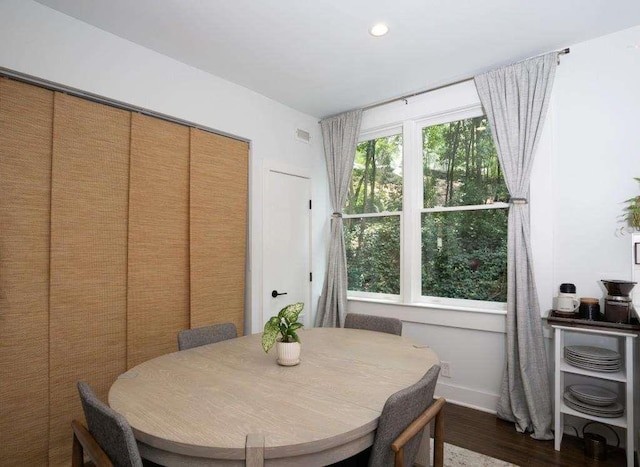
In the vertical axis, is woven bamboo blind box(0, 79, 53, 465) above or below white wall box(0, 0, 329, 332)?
below

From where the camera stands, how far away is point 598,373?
94.4 inches

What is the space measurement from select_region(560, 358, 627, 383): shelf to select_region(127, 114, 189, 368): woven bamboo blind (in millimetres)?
2939

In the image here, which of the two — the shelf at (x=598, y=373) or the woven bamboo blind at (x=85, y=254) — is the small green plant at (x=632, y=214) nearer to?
the shelf at (x=598, y=373)

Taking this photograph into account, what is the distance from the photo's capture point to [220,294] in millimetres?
3283

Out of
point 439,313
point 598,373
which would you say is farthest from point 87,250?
point 598,373

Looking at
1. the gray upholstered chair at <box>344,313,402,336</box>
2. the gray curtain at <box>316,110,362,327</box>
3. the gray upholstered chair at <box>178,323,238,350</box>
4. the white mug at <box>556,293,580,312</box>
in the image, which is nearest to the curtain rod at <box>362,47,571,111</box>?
the gray curtain at <box>316,110,362,327</box>

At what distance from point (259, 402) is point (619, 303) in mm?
2480

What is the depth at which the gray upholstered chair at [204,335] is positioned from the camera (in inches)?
88.6

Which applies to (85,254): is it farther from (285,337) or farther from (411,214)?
(411,214)

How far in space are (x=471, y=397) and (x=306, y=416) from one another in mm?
2478

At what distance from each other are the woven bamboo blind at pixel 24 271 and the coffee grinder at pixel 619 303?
3730mm

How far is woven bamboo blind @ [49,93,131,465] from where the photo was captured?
2.31 metres

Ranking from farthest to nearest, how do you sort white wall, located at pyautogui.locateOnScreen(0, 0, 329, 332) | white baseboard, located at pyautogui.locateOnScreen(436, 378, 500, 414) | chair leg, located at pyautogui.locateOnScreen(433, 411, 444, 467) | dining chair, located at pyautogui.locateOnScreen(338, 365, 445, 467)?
white baseboard, located at pyautogui.locateOnScreen(436, 378, 500, 414) < white wall, located at pyautogui.locateOnScreen(0, 0, 329, 332) < chair leg, located at pyautogui.locateOnScreen(433, 411, 444, 467) < dining chair, located at pyautogui.locateOnScreen(338, 365, 445, 467)

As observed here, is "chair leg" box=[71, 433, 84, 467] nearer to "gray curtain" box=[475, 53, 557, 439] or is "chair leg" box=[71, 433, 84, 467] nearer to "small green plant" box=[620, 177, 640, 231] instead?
"gray curtain" box=[475, 53, 557, 439]
